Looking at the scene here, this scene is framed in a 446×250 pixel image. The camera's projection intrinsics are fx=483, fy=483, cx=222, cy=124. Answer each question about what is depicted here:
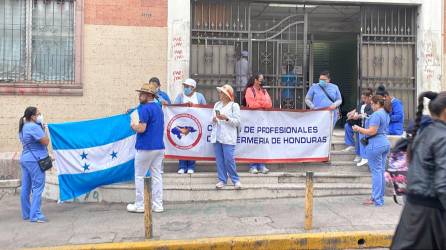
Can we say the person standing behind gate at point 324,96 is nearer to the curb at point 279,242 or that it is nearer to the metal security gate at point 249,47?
the metal security gate at point 249,47

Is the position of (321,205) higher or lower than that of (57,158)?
lower

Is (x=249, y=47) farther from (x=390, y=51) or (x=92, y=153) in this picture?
(x=92, y=153)

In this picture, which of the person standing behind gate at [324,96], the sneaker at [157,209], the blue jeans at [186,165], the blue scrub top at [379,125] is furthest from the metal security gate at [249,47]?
the sneaker at [157,209]

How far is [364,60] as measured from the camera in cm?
1067

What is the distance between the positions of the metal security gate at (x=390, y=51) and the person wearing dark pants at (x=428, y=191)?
23.3 feet

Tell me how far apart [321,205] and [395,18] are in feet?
17.5

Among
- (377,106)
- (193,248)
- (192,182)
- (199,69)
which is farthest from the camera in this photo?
(199,69)

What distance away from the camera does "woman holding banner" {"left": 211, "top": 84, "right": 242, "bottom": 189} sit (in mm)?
7895

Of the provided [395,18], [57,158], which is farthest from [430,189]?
[395,18]

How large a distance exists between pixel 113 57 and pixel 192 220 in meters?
4.39

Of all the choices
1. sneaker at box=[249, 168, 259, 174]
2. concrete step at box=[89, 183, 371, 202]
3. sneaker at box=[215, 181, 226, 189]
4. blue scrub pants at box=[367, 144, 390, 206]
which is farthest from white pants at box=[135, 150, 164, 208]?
blue scrub pants at box=[367, 144, 390, 206]

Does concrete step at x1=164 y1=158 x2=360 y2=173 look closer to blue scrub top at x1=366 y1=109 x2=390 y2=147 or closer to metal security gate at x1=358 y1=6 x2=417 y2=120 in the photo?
blue scrub top at x1=366 y1=109 x2=390 y2=147

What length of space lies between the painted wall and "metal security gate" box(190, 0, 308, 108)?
91 centimetres

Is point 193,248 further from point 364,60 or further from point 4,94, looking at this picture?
point 364,60
